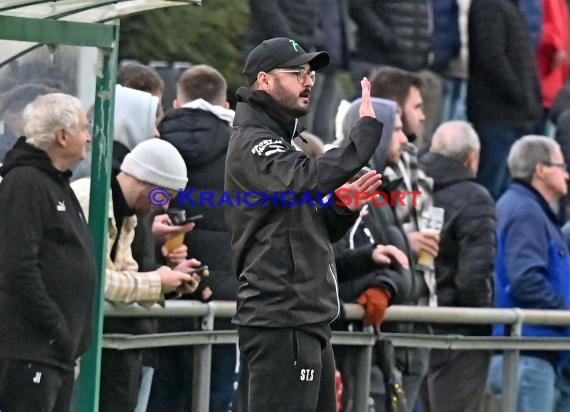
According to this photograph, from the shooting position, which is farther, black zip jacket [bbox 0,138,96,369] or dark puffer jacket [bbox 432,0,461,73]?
dark puffer jacket [bbox 432,0,461,73]

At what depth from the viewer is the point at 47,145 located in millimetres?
8398

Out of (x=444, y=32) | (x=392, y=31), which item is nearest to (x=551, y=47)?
(x=444, y=32)

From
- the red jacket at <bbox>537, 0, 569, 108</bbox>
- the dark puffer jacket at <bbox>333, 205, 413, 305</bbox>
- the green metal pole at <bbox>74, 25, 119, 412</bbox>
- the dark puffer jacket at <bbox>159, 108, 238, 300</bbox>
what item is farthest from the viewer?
the red jacket at <bbox>537, 0, 569, 108</bbox>

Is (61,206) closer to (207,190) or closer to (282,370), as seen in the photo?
(282,370)

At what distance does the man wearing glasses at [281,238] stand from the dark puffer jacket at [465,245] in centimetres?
289

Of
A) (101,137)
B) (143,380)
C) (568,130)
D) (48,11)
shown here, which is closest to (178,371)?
(143,380)

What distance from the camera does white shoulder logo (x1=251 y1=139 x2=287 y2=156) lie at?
7.77 meters

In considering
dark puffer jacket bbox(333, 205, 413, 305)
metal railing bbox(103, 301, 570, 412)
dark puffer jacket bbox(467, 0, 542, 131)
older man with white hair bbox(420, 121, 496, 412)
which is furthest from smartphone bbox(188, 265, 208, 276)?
dark puffer jacket bbox(467, 0, 542, 131)

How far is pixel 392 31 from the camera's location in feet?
48.9

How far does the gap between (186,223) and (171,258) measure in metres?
0.20

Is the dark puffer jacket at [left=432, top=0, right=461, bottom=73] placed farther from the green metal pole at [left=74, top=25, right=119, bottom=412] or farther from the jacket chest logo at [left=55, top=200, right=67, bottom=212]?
the jacket chest logo at [left=55, top=200, right=67, bottom=212]

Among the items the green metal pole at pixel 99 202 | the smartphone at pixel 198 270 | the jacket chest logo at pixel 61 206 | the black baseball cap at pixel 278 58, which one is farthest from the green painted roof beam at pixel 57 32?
the smartphone at pixel 198 270

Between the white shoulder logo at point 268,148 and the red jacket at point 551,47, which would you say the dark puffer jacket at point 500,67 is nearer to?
the red jacket at point 551,47

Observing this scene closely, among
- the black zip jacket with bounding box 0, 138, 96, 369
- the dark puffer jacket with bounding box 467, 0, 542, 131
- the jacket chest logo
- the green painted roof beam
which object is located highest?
the dark puffer jacket with bounding box 467, 0, 542, 131
